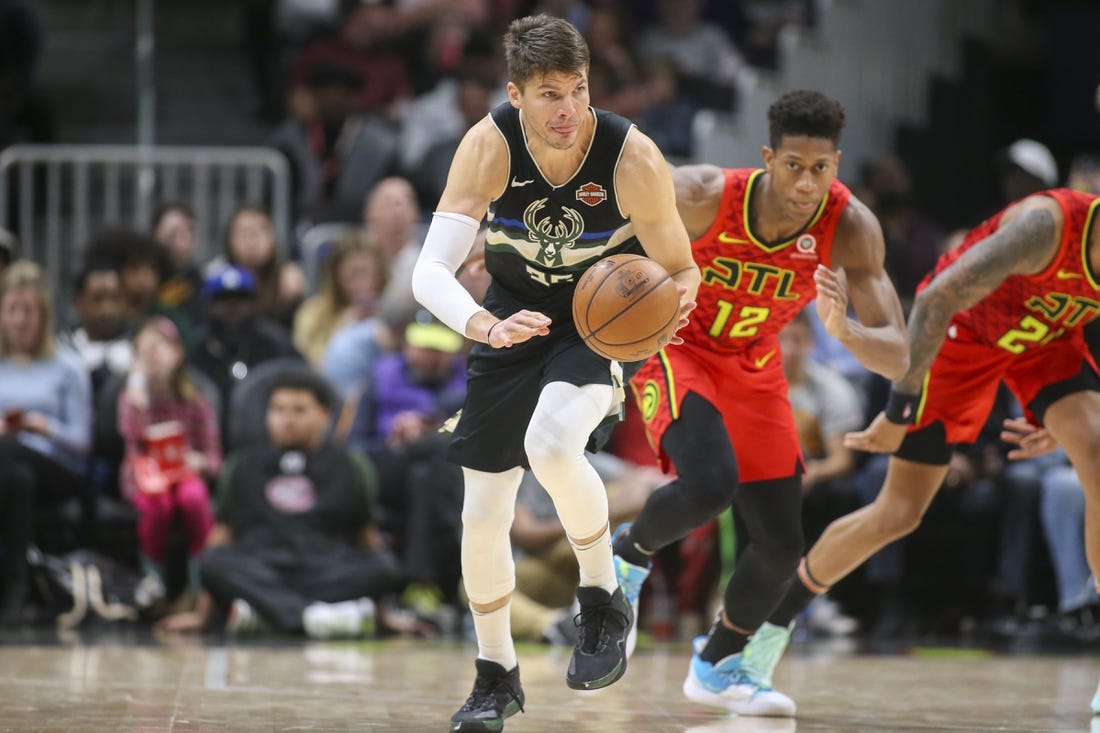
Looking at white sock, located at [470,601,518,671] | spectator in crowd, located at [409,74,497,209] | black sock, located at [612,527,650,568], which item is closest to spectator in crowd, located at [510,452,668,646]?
black sock, located at [612,527,650,568]

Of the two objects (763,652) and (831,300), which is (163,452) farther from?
(831,300)

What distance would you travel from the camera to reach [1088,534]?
580 cm

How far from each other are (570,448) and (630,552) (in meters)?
1.15

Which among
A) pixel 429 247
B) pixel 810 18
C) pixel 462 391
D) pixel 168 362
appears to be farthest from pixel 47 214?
pixel 429 247

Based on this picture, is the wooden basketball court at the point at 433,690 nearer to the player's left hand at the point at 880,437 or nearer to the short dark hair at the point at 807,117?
the player's left hand at the point at 880,437

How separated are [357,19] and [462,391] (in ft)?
14.0

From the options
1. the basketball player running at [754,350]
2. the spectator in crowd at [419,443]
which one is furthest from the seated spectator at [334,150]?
the basketball player running at [754,350]

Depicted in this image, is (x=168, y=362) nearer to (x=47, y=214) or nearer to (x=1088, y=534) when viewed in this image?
(x=47, y=214)

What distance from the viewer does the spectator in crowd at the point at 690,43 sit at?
12.3 metres

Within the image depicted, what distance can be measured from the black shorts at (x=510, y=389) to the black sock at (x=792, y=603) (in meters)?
1.62

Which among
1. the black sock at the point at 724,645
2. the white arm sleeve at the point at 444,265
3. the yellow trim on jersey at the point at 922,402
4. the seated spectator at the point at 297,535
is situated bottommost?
the seated spectator at the point at 297,535

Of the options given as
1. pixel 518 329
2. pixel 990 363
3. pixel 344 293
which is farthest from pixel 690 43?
pixel 518 329

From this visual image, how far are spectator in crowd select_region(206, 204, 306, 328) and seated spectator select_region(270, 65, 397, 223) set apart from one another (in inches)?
45.7

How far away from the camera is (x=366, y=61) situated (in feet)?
39.3
